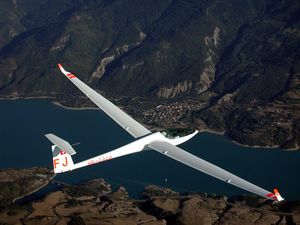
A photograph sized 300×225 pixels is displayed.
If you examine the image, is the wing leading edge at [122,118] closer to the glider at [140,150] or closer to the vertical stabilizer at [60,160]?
the glider at [140,150]

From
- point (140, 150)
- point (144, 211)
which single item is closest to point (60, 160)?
point (140, 150)

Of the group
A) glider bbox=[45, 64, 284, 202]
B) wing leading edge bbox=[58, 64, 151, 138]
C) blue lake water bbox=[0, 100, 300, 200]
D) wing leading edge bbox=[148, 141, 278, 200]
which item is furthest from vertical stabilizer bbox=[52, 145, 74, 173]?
blue lake water bbox=[0, 100, 300, 200]

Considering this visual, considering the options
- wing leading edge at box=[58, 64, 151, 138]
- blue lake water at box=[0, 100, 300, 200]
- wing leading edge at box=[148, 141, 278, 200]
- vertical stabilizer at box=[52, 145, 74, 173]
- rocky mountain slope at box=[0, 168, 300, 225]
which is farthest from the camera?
blue lake water at box=[0, 100, 300, 200]

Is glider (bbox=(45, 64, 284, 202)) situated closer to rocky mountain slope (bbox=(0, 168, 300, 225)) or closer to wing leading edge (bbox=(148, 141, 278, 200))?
wing leading edge (bbox=(148, 141, 278, 200))

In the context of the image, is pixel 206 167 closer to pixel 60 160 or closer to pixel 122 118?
pixel 60 160

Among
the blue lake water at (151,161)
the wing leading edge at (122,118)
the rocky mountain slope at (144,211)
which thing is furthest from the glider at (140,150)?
the blue lake water at (151,161)
